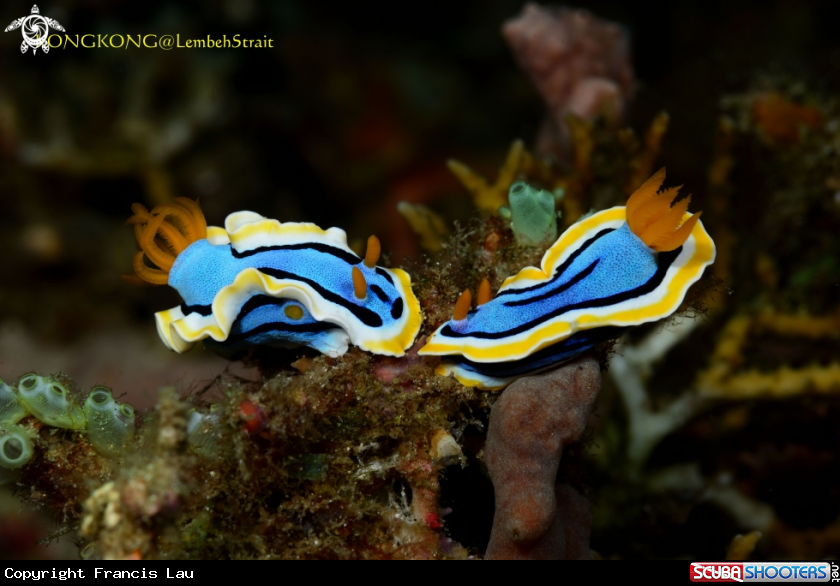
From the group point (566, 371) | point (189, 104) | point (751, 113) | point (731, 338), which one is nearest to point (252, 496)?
point (566, 371)

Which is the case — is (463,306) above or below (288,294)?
below

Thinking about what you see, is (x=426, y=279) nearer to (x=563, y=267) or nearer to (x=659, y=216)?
(x=563, y=267)

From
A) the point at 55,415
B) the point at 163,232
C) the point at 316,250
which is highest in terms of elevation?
Result: the point at 163,232

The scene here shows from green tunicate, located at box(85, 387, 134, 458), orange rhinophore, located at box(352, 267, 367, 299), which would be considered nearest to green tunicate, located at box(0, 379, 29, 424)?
green tunicate, located at box(85, 387, 134, 458)

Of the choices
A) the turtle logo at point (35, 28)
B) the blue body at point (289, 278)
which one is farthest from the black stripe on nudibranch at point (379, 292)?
the turtle logo at point (35, 28)

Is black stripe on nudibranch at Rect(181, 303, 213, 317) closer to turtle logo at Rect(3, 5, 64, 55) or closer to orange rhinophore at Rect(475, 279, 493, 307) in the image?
→ orange rhinophore at Rect(475, 279, 493, 307)

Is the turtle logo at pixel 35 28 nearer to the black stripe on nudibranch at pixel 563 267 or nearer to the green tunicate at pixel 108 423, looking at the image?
the green tunicate at pixel 108 423

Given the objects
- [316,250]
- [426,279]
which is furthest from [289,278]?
[426,279]

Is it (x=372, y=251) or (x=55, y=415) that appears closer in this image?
(x=55, y=415)
